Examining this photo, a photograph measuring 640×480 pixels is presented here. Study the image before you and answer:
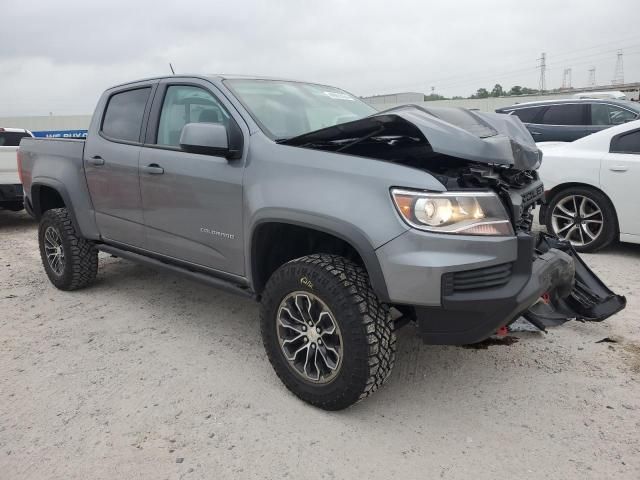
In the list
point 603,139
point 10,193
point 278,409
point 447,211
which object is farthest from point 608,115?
point 10,193

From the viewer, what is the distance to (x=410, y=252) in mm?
2434

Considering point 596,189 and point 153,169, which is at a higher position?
point 153,169

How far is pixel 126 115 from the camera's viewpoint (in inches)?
171

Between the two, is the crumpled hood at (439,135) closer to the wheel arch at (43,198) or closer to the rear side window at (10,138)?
the wheel arch at (43,198)

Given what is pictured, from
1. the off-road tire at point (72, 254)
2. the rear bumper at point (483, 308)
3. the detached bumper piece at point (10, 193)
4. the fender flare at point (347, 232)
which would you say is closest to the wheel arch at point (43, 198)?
the off-road tire at point (72, 254)

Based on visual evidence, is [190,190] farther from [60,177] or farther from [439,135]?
[60,177]

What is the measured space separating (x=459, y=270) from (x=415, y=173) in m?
0.51

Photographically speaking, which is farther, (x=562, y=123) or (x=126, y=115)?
(x=562, y=123)

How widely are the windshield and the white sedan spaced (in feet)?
9.05

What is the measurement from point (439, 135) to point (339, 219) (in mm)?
639

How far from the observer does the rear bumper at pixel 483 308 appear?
8.00ft

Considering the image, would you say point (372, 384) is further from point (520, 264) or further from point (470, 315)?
point (520, 264)

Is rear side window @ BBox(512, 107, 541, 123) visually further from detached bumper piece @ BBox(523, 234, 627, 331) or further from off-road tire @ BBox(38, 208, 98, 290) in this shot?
off-road tire @ BBox(38, 208, 98, 290)

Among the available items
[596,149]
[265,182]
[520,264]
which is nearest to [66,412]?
[265,182]
